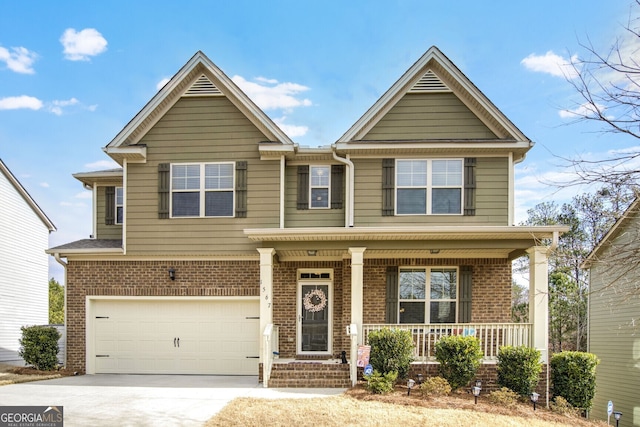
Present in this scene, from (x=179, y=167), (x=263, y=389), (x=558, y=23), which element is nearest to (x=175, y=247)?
(x=179, y=167)

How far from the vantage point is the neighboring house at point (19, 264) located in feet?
58.2

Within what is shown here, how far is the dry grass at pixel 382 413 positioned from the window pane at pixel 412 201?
462 centimetres

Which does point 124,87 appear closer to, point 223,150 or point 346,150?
point 223,150

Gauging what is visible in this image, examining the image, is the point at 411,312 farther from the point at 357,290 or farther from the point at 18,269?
the point at 18,269

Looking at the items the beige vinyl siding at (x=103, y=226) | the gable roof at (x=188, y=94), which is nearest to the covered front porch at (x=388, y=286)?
the gable roof at (x=188, y=94)

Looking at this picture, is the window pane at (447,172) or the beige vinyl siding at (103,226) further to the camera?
the beige vinyl siding at (103,226)

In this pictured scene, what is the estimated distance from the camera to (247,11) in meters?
14.6

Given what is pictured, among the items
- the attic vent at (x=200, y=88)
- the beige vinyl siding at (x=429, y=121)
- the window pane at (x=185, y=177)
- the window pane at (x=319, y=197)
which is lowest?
the window pane at (x=319, y=197)

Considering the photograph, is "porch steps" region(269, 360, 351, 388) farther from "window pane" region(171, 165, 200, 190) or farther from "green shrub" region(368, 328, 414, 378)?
"window pane" region(171, 165, 200, 190)

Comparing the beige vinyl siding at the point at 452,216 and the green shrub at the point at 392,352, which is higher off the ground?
the beige vinyl siding at the point at 452,216

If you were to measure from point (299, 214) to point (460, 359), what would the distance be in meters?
5.41

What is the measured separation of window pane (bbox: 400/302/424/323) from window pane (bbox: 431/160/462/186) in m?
3.13

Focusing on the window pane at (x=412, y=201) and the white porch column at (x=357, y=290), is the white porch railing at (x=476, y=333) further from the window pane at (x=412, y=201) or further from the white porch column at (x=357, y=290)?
the window pane at (x=412, y=201)

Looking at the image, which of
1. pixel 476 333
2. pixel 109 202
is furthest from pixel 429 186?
pixel 109 202
